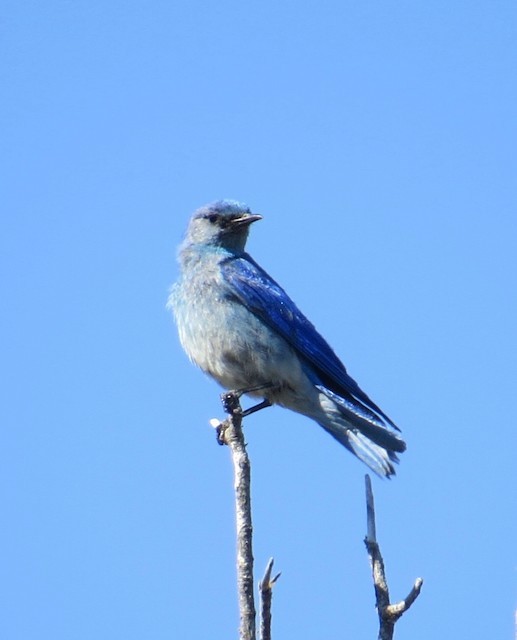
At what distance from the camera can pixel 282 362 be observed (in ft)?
24.7

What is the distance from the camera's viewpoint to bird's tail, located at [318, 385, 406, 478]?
6.72 metres

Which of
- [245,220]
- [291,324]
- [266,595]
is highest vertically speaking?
[245,220]

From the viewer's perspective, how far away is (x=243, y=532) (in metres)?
4.13

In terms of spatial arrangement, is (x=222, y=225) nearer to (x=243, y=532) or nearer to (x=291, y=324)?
(x=291, y=324)

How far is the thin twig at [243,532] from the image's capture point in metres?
3.68

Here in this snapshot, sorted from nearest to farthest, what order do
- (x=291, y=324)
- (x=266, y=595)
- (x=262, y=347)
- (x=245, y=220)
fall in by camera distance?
(x=266, y=595) < (x=262, y=347) < (x=291, y=324) < (x=245, y=220)

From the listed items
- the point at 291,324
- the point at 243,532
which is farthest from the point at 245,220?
the point at 243,532

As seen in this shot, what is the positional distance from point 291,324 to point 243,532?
3742mm

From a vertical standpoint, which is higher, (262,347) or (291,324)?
(291,324)

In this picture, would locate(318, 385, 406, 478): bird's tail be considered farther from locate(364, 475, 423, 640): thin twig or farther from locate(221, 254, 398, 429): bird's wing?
locate(364, 475, 423, 640): thin twig

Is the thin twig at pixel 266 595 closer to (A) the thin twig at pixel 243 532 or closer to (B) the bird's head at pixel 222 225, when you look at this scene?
(A) the thin twig at pixel 243 532

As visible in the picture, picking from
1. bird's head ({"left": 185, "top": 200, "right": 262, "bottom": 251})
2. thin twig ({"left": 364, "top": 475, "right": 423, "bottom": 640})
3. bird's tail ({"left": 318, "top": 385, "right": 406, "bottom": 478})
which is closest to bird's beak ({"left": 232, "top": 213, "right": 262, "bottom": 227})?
bird's head ({"left": 185, "top": 200, "right": 262, "bottom": 251})

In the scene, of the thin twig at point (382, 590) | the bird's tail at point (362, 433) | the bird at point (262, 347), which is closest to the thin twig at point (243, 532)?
the thin twig at point (382, 590)

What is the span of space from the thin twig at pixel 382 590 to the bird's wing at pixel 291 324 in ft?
10.9
